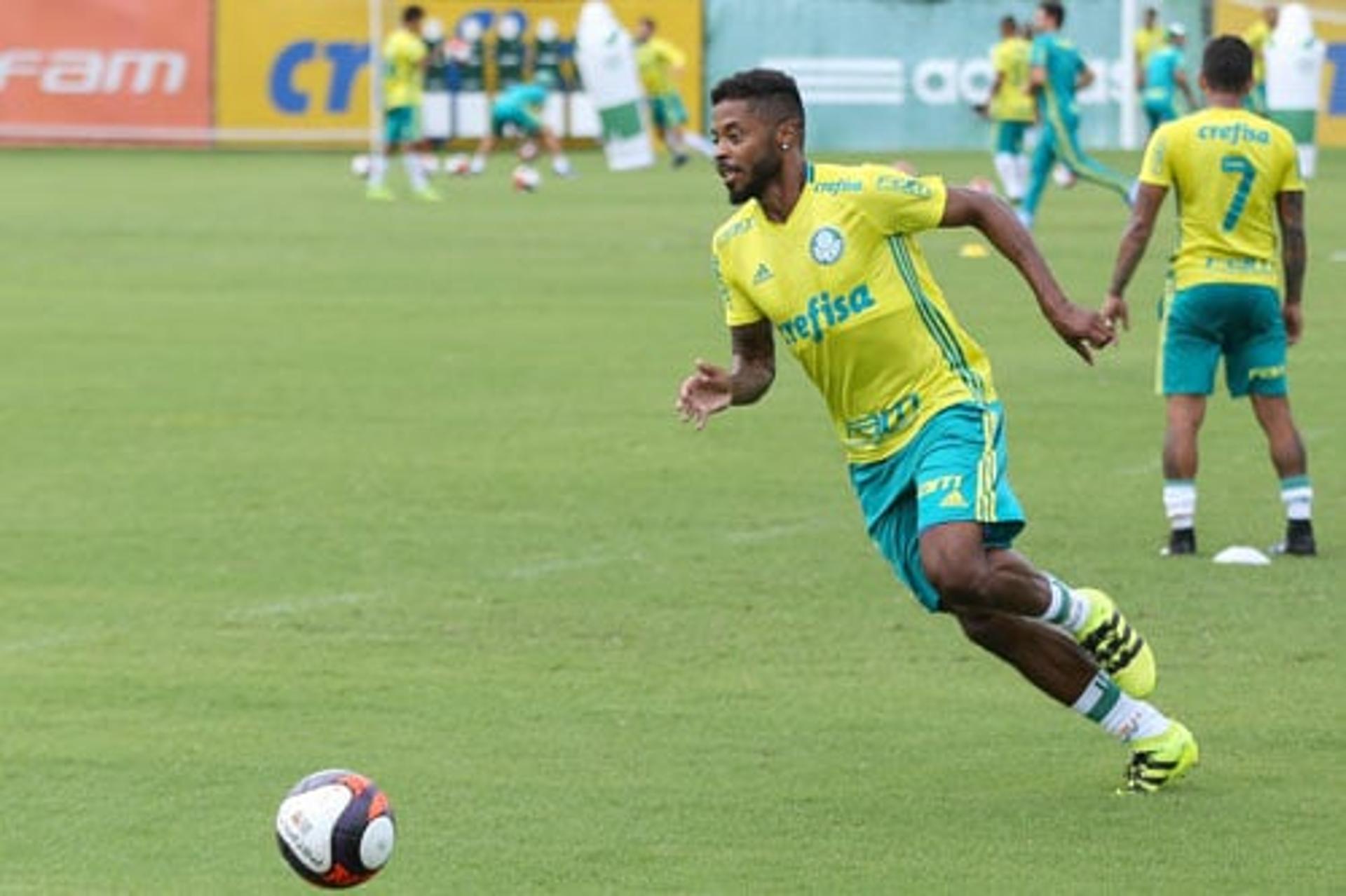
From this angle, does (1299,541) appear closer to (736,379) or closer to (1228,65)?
(1228,65)

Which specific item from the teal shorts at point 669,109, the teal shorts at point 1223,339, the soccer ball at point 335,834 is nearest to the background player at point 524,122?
the teal shorts at point 669,109

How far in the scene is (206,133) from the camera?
5269 cm

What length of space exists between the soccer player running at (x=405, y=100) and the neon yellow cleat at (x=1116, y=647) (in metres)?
32.5


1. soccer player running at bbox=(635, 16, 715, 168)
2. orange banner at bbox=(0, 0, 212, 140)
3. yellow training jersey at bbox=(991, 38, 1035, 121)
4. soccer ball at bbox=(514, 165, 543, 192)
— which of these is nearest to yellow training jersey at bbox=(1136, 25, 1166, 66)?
soccer player running at bbox=(635, 16, 715, 168)

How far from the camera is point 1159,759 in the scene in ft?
31.0

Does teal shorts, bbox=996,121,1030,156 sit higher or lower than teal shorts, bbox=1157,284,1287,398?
lower

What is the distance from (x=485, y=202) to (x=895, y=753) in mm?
30778

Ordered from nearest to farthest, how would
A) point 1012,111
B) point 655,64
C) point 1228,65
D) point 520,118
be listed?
point 1228,65 < point 1012,111 < point 520,118 < point 655,64

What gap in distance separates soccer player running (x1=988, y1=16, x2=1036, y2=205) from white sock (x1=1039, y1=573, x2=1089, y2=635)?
2877 cm

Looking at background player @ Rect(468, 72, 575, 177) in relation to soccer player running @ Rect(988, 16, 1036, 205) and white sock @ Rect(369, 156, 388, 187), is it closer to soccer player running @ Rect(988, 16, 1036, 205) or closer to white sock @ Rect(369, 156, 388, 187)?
white sock @ Rect(369, 156, 388, 187)

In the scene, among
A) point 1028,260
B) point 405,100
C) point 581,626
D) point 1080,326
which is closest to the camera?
point 1080,326

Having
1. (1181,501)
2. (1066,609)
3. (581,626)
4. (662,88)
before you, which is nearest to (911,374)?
(1066,609)

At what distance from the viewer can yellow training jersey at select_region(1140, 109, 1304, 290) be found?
45.0 ft

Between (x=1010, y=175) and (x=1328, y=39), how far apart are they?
1286 centimetres
